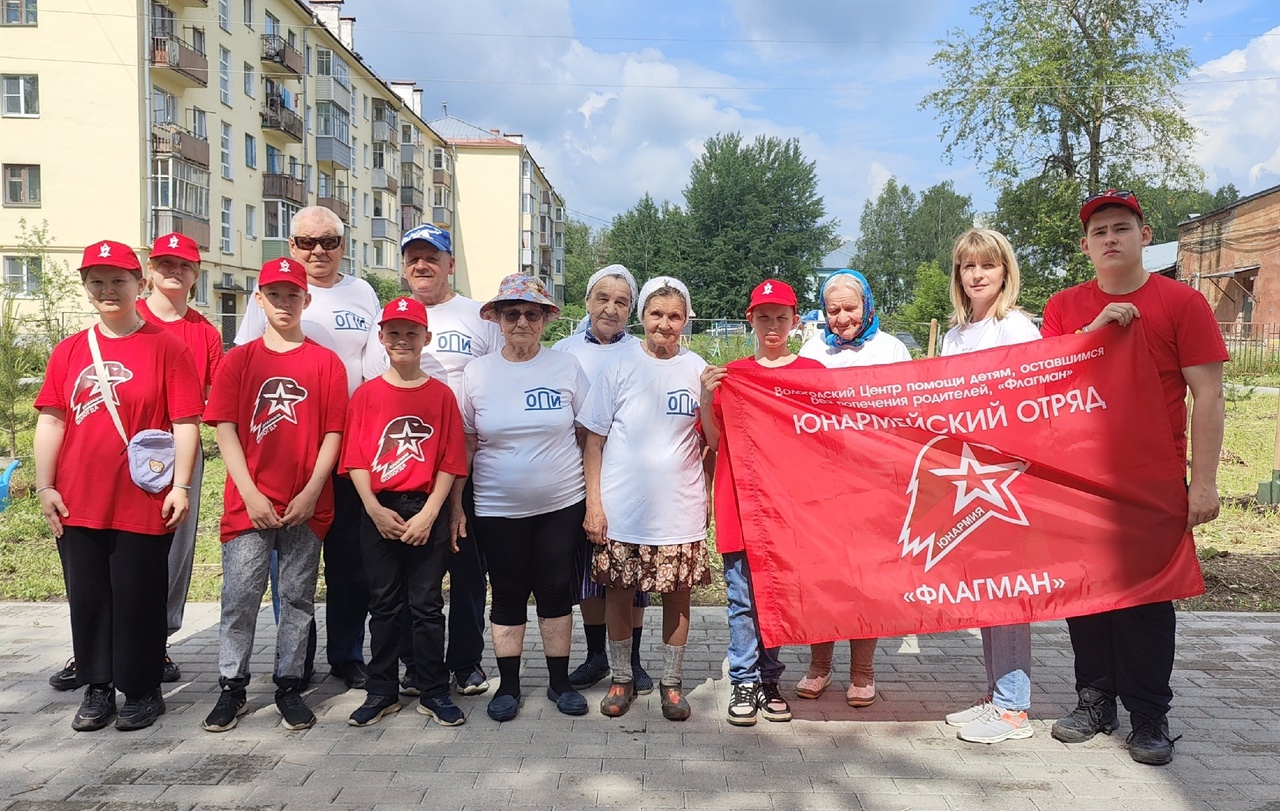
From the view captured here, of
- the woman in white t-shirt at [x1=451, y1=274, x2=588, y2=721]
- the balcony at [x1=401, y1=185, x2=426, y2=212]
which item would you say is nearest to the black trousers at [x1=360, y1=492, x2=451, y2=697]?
the woman in white t-shirt at [x1=451, y1=274, x2=588, y2=721]

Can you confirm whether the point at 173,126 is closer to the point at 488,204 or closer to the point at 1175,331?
the point at 1175,331

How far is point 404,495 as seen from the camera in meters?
4.13

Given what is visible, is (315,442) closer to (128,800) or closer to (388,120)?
(128,800)

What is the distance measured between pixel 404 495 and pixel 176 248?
5.71 feet

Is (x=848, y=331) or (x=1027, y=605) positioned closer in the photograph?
(x=1027, y=605)

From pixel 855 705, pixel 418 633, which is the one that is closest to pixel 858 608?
pixel 855 705

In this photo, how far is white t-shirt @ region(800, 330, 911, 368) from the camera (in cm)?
446

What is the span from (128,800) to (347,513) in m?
1.49

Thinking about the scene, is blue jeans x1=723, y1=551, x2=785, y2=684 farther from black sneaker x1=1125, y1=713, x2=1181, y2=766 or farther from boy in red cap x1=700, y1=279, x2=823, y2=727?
black sneaker x1=1125, y1=713, x2=1181, y2=766

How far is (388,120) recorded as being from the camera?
5453 cm

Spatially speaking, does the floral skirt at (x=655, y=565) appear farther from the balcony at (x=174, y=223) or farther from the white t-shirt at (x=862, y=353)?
the balcony at (x=174, y=223)

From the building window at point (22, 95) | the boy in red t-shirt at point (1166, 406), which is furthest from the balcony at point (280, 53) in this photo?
the boy in red t-shirt at point (1166, 406)

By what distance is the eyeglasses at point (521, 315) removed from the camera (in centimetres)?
425

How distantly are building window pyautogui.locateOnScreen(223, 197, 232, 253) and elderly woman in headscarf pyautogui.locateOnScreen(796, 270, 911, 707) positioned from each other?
35117 mm
